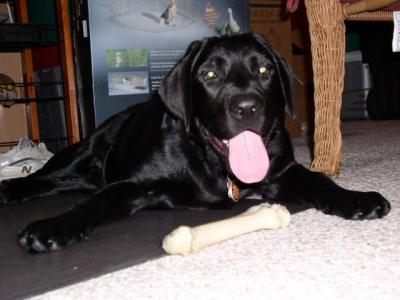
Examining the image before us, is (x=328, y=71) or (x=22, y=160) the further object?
(x=22, y=160)

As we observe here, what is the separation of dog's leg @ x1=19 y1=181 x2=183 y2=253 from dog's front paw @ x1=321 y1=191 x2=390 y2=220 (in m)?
0.54

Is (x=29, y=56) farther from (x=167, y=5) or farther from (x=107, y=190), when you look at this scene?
(x=107, y=190)

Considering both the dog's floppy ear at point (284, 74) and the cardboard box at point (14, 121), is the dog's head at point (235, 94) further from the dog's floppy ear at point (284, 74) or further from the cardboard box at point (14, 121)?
the cardboard box at point (14, 121)

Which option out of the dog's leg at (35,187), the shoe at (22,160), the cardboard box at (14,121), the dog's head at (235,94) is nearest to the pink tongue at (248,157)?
the dog's head at (235,94)

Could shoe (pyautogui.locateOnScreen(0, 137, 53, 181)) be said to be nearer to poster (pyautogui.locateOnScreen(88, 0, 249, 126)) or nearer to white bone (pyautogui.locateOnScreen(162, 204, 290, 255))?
poster (pyautogui.locateOnScreen(88, 0, 249, 126))

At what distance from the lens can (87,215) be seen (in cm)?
146

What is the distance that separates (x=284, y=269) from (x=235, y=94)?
631 mm

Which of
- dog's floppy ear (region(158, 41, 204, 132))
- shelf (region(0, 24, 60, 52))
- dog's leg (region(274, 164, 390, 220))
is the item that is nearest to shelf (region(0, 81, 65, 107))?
shelf (region(0, 24, 60, 52))

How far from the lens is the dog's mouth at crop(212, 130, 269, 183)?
5.17ft

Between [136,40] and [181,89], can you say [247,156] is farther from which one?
[136,40]

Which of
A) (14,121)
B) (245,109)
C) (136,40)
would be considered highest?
(136,40)

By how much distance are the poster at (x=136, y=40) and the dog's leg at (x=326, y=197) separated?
1594 mm

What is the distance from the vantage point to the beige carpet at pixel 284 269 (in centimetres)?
97

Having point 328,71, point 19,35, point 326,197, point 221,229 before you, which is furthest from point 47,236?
point 19,35
